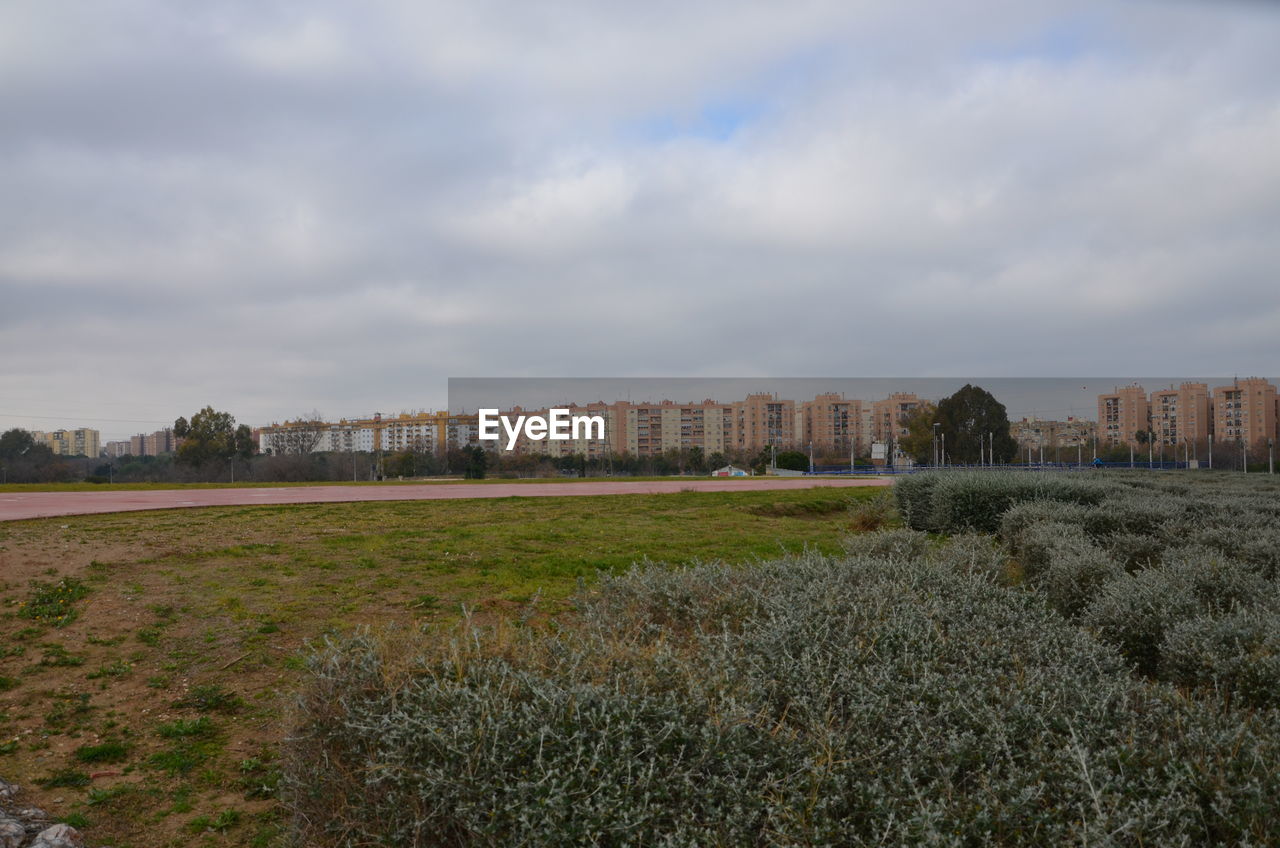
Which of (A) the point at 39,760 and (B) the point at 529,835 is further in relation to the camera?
(A) the point at 39,760

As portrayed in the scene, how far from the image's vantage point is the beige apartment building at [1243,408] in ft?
291

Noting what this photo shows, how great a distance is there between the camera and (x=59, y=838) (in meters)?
3.43

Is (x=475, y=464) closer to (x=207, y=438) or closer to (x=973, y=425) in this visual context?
(x=207, y=438)

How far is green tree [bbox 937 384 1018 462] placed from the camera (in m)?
75.9

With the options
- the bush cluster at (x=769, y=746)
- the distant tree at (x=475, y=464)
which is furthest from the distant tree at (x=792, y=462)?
the bush cluster at (x=769, y=746)

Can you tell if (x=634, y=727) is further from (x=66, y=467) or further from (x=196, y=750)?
(x=66, y=467)

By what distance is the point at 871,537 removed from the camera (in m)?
7.86

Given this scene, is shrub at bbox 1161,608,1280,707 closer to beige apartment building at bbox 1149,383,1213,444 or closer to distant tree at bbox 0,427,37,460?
distant tree at bbox 0,427,37,460

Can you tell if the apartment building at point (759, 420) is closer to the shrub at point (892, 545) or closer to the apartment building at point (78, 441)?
the apartment building at point (78, 441)

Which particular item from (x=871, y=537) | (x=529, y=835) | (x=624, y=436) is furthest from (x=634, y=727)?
(x=624, y=436)

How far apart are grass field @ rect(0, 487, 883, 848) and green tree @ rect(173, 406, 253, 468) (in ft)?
169

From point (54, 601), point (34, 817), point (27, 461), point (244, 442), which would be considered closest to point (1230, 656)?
point (34, 817)

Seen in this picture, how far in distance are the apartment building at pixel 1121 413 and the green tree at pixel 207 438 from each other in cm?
10584

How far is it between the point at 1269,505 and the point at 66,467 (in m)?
63.6
